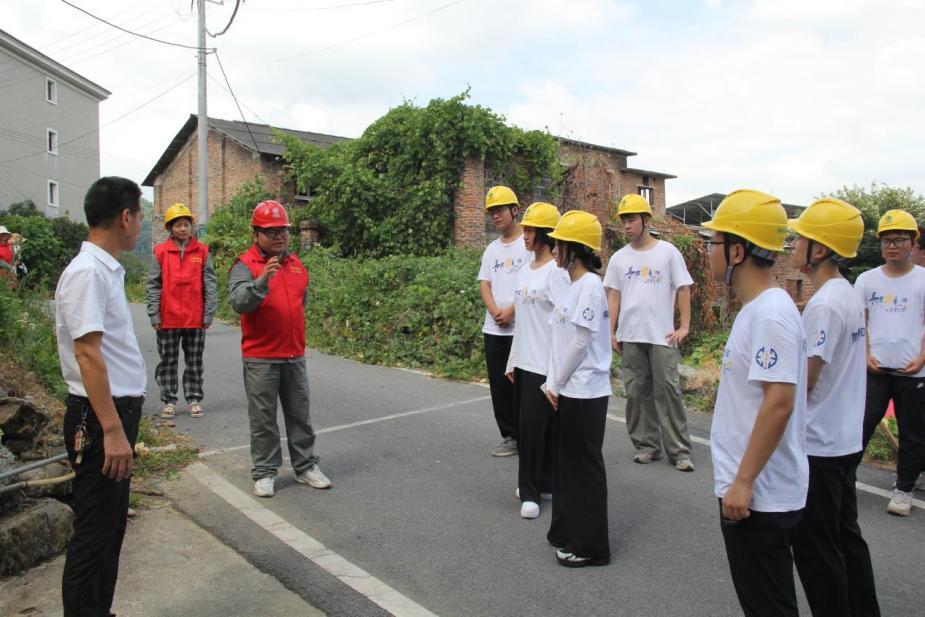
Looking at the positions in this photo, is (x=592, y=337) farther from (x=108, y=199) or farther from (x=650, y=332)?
(x=108, y=199)

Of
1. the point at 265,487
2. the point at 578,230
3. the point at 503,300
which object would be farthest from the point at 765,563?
the point at 503,300

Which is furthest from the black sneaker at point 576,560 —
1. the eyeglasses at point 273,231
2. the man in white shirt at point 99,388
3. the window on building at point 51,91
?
the window on building at point 51,91

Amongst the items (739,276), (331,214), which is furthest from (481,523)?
(331,214)

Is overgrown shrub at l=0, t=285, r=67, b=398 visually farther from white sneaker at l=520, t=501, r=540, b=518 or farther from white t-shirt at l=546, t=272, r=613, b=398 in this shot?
white t-shirt at l=546, t=272, r=613, b=398

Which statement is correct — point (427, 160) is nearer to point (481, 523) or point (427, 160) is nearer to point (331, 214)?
point (331, 214)

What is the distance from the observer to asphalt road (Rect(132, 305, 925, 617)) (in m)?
3.66

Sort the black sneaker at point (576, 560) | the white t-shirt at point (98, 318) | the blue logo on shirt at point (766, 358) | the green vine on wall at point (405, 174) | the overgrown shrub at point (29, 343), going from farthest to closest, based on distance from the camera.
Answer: the green vine on wall at point (405, 174)
the overgrown shrub at point (29, 343)
the black sneaker at point (576, 560)
the white t-shirt at point (98, 318)
the blue logo on shirt at point (766, 358)

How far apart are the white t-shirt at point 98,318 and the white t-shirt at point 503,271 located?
331 centimetres

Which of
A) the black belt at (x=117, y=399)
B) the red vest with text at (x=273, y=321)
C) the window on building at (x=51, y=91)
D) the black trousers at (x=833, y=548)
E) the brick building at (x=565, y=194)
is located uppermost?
the window on building at (x=51, y=91)

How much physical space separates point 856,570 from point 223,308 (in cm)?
1649

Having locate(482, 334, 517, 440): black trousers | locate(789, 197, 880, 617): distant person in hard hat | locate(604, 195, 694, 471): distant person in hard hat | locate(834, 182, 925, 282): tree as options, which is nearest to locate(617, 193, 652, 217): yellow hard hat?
locate(604, 195, 694, 471): distant person in hard hat

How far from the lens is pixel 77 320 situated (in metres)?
2.89

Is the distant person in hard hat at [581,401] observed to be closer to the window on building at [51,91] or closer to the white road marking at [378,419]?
the white road marking at [378,419]

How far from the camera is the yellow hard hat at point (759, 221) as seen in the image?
2.61 m
